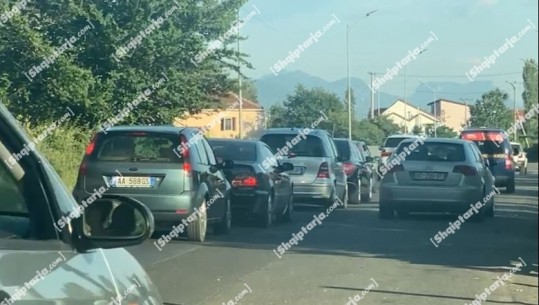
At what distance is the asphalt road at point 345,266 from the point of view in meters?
10.1

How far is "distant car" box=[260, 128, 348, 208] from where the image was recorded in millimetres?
21203

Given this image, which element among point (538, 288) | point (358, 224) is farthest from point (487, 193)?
point (538, 288)

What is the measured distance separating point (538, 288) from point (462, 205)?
344 inches

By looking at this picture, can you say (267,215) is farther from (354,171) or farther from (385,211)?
(354,171)

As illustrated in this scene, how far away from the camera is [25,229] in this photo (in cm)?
381

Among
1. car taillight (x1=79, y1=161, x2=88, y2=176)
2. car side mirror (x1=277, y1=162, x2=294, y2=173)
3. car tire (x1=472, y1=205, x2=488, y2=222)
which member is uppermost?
car taillight (x1=79, y1=161, x2=88, y2=176)

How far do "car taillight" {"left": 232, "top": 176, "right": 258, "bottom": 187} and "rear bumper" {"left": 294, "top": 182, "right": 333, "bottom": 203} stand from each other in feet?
12.1

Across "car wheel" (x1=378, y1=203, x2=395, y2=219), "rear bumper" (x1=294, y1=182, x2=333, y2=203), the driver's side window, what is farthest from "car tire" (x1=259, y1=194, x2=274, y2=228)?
the driver's side window

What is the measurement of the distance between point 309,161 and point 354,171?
16.3 feet

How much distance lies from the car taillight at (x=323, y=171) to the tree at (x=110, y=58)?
7.84 m

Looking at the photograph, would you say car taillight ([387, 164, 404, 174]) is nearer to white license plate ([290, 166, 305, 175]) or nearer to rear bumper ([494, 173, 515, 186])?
white license plate ([290, 166, 305, 175])

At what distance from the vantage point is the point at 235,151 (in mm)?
18391

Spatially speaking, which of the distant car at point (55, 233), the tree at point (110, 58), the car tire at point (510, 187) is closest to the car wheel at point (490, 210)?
the car tire at point (510, 187)

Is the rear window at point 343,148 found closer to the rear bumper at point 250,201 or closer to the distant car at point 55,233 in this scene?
the rear bumper at point 250,201
